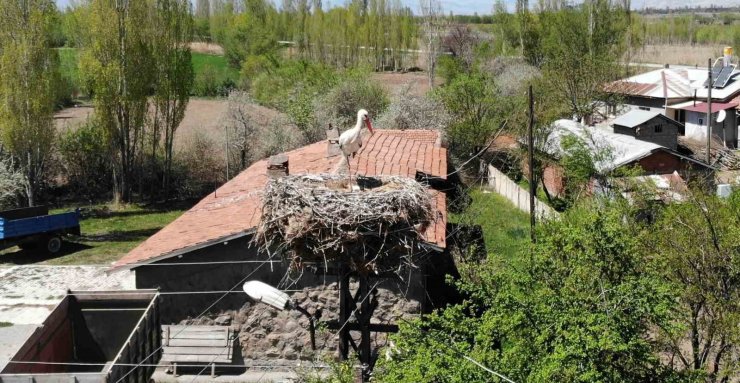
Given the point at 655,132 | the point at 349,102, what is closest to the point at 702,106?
the point at 655,132

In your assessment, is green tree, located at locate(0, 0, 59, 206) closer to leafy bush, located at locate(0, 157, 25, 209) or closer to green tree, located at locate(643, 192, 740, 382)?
leafy bush, located at locate(0, 157, 25, 209)

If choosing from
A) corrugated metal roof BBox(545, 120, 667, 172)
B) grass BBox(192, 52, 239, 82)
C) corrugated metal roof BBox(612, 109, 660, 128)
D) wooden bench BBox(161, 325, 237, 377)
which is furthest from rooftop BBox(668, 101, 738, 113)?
grass BBox(192, 52, 239, 82)

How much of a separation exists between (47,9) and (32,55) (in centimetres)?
222

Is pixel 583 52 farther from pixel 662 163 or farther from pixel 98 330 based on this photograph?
pixel 98 330

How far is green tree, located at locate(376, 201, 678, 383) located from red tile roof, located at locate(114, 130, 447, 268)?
190 cm

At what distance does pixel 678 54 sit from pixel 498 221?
232ft

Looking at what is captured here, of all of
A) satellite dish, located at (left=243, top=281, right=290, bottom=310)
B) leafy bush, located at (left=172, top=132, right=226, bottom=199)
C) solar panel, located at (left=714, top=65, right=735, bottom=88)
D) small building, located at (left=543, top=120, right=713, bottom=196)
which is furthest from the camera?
solar panel, located at (left=714, top=65, right=735, bottom=88)

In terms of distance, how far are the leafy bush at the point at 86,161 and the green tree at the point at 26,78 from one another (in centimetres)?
534

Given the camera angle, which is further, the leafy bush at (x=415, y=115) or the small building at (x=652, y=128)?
the leafy bush at (x=415, y=115)

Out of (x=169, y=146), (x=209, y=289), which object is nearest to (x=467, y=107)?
(x=169, y=146)

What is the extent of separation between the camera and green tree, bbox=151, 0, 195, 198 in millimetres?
35812

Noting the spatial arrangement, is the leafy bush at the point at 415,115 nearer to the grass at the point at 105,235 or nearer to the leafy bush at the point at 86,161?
the grass at the point at 105,235

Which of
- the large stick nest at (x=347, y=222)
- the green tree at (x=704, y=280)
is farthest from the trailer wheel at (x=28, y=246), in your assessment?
the green tree at (x=704, y=280)

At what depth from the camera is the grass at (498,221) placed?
25.7 m
